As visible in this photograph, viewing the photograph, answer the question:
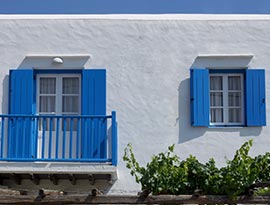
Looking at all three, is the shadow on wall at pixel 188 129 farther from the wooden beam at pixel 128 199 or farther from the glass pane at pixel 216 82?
the wooden beam at pixel 128 199

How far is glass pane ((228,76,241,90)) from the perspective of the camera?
43.6 feet

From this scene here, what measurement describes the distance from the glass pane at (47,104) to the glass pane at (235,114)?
3623mm

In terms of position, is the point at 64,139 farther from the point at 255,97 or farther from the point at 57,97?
the point at 255,97

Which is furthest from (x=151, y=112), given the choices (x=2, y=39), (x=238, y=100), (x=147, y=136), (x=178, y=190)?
(x=178, y=190)

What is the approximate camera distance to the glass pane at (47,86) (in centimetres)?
1323

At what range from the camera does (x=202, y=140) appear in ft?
42.6

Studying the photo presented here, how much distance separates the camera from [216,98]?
13.3 metres

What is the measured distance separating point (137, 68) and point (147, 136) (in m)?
1.40

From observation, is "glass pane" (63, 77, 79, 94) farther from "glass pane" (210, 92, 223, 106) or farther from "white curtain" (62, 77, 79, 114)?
"glass pane" (210, 92, 223, 106)

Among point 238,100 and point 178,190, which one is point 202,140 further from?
point 178,190

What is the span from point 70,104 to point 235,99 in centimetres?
337

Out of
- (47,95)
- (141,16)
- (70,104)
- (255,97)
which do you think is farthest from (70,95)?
(255,97)

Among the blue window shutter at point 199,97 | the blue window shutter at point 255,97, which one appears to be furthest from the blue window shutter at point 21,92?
the blue window shutter at point 255,97

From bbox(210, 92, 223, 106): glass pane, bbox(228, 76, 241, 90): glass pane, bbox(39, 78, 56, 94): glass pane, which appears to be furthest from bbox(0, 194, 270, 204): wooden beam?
bbox(228, 76, 241, 90): glass pane
